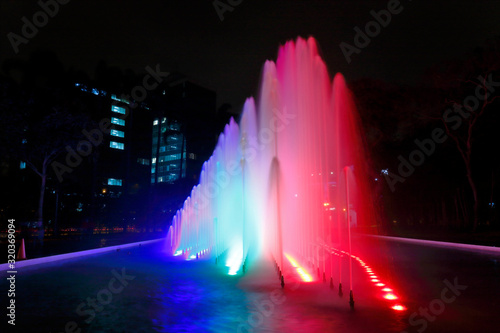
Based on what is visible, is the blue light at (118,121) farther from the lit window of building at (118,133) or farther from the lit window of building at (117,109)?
the lit window of building at (117,109)

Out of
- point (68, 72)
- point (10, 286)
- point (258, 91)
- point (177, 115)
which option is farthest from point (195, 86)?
point (10, 286)

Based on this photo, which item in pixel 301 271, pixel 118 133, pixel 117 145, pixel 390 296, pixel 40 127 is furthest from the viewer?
pixel 118 133

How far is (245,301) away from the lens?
9.09 meters

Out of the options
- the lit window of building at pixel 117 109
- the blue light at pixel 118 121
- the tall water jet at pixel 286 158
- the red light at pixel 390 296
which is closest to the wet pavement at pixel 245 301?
the red light at pixel 390 296

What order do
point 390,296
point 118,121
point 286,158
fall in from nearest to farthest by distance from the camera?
point 390,296 < point 286,158 < point 118,121

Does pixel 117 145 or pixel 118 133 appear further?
pixel 118 133

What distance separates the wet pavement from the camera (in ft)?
23.5

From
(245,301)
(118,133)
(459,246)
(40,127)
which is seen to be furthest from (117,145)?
(245,301)

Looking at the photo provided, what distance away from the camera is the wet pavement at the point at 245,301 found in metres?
7.15

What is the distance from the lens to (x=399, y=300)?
9.09 m

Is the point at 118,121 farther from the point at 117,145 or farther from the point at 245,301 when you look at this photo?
the point at 245,301

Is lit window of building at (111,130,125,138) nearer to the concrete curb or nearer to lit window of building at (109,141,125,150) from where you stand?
lit window of building at (109,141,125,150)

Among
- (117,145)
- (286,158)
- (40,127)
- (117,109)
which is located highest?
(117,109)

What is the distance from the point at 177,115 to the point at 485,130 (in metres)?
41.5
